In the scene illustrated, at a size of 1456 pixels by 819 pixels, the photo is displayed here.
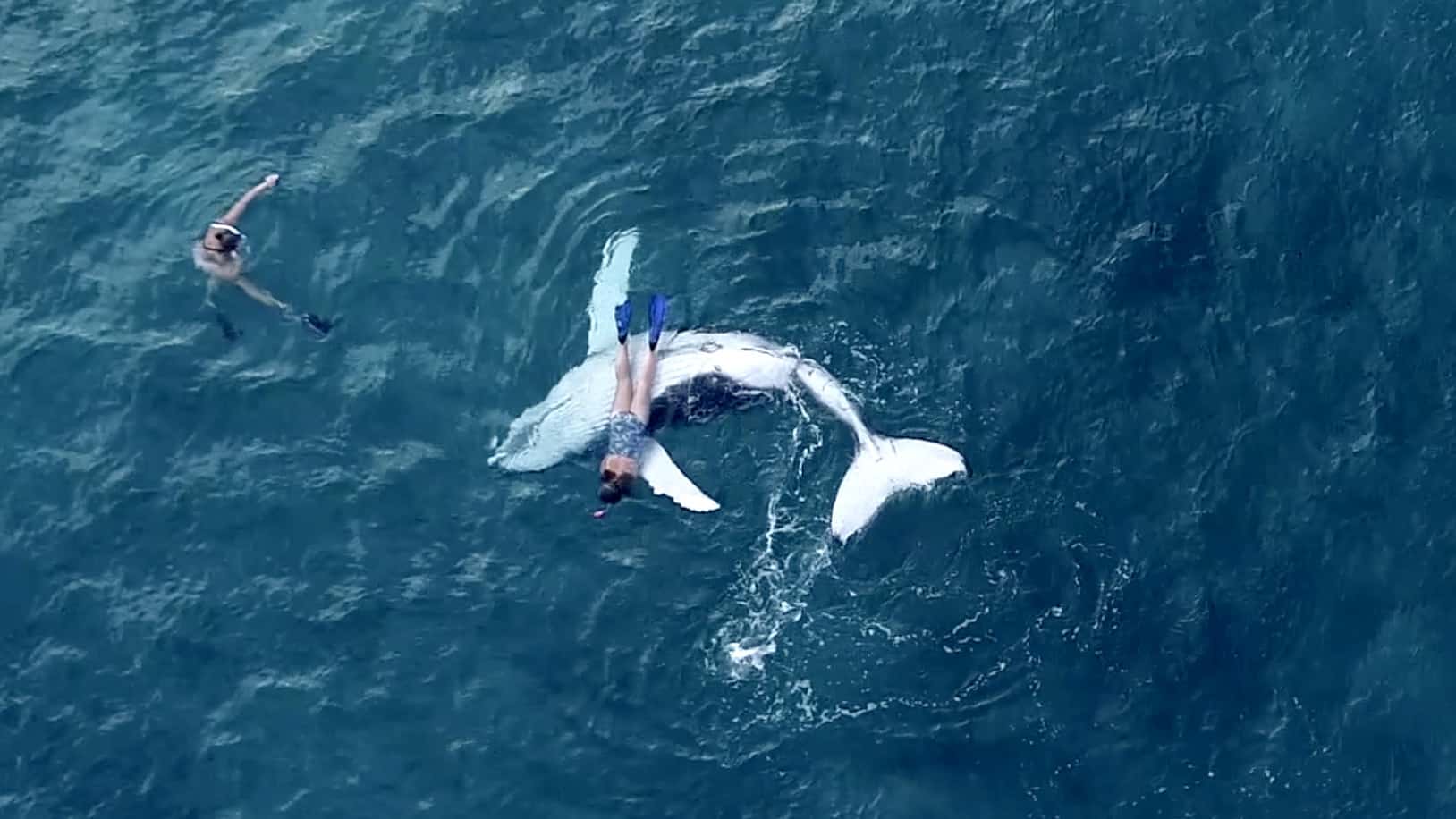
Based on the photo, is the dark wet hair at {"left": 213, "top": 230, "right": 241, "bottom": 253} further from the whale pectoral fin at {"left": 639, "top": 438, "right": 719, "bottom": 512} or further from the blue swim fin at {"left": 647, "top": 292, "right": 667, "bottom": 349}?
the whale pectoral fin at {"left": 639, "top": 438, "right": 719, "bottom": 512}

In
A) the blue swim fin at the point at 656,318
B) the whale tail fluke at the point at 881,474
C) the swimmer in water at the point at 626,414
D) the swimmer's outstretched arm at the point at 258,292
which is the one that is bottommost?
the whale tail fluke at the point at 881,474

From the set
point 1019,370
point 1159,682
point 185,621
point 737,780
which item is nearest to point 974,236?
point 1019,370

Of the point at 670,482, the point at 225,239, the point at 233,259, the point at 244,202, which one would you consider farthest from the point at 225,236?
the point at 670,482

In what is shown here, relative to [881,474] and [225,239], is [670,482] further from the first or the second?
[225,239]

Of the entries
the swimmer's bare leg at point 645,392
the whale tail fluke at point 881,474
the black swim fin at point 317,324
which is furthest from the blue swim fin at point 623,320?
the black swim fin at point 317,324

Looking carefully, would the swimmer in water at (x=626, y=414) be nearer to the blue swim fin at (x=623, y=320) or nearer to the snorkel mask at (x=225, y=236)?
the blue swim fin at (x=623, y=320)

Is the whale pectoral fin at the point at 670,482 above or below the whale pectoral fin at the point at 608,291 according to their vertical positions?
below
